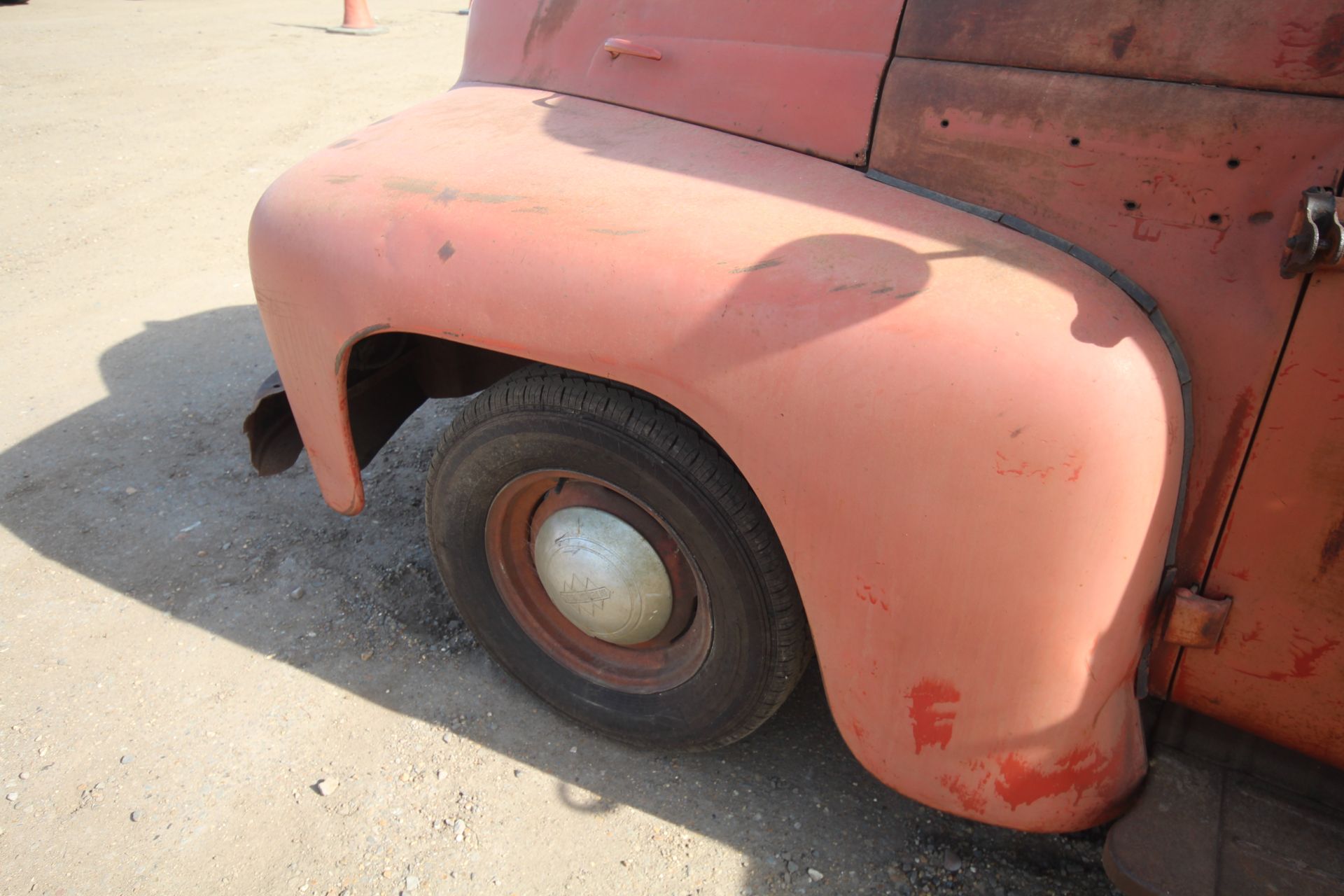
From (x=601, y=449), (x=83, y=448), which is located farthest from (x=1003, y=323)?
(x=83, y=448)

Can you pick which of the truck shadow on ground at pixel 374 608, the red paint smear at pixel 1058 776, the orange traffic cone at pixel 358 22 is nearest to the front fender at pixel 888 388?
the red paint smear at pixel 1058 776

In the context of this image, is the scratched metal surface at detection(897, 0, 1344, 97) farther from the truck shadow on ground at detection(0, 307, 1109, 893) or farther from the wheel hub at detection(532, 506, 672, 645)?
the truck shadow on ground at detection(0, 307, 1109, 893)

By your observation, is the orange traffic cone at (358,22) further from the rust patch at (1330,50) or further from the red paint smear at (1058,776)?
the red paint smear at (1058,776)

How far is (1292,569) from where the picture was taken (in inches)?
50.4

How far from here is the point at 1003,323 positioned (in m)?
1.26

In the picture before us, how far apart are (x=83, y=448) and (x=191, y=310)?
44.4 inches

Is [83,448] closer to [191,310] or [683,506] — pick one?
[191,310]

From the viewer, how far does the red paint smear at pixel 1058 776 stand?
143 cm

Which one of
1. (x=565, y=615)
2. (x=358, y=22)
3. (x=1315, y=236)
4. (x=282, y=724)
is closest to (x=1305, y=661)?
(x=1315, y=236)

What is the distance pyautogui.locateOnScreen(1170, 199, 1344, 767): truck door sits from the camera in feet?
3.86

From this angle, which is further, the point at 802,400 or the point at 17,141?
the point at 17,141

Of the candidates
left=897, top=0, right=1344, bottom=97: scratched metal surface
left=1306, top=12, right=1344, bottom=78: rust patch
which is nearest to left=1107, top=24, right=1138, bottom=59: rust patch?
left=897, top=0, right=1344, bottom=97: scratched metal surface

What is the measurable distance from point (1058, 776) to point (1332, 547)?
53 cm

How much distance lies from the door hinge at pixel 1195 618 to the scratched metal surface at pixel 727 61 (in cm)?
90
